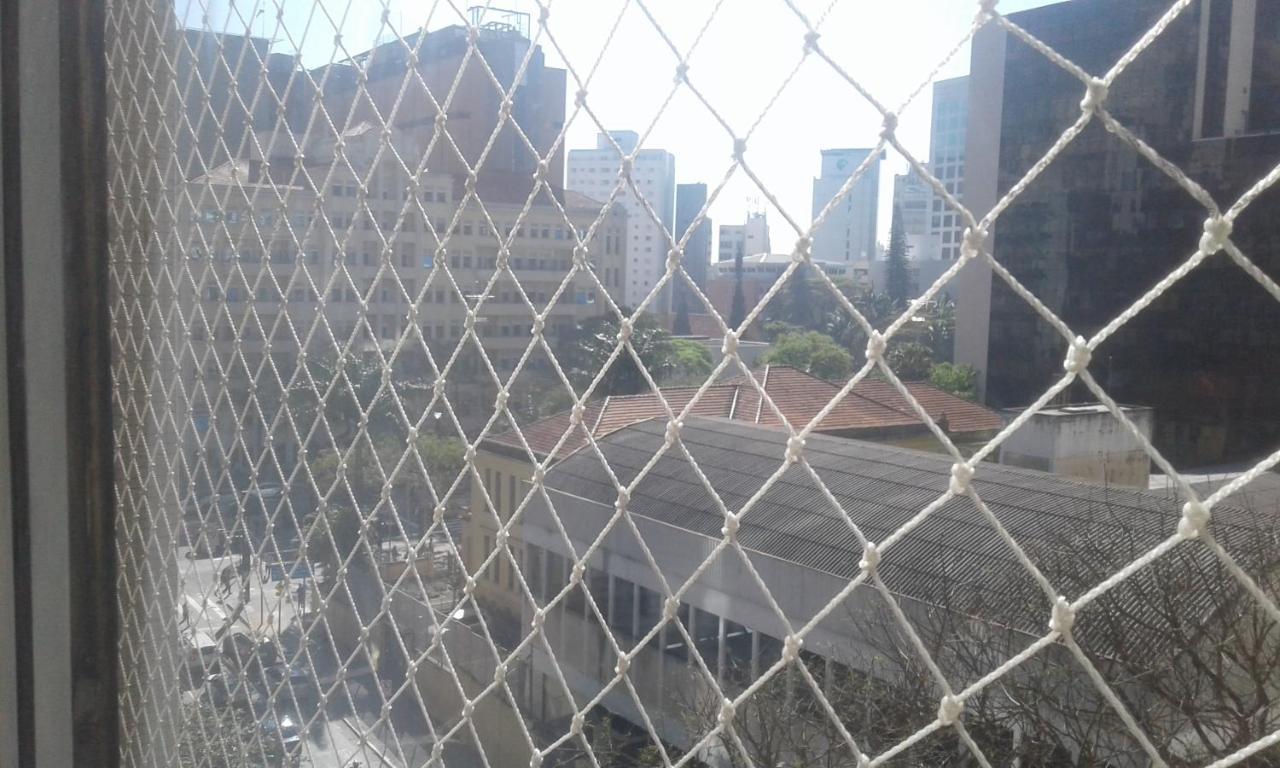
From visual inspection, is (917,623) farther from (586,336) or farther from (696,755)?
(586,336)

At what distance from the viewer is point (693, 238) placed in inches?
31.0

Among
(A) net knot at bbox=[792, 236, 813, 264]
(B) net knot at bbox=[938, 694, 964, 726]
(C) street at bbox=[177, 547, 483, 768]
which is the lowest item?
(C) street at bbox=[177, 547, 483, 768]

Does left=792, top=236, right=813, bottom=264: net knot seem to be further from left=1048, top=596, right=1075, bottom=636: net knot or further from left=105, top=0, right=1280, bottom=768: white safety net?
left=1048, top=596, right=1075, bottom=636: net knot

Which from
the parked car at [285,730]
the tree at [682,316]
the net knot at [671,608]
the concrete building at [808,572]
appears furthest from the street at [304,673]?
the tree at [682,316]

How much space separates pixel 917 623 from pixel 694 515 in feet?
0.58

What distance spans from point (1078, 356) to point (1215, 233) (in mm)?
80

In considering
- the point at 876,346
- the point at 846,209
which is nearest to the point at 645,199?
the point at 846,209

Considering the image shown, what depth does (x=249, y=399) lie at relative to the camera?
1.35 metres

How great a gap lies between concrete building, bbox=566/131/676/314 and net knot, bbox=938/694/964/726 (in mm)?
353

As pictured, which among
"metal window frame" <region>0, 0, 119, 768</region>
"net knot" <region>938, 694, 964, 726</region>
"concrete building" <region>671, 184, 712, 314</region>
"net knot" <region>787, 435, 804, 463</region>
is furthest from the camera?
"metal window frame" <region>0, 0, 119, 768</region>

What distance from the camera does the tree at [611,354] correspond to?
2.73 feet

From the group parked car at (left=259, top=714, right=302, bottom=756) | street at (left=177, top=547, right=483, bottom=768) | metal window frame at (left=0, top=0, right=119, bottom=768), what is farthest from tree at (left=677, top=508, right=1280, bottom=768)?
A: metal window frame at (left=0, top=0, right=119, bottom=768)

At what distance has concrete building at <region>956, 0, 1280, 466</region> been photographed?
533 millimetres

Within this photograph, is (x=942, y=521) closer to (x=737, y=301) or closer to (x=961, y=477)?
(x=961, y=477)
